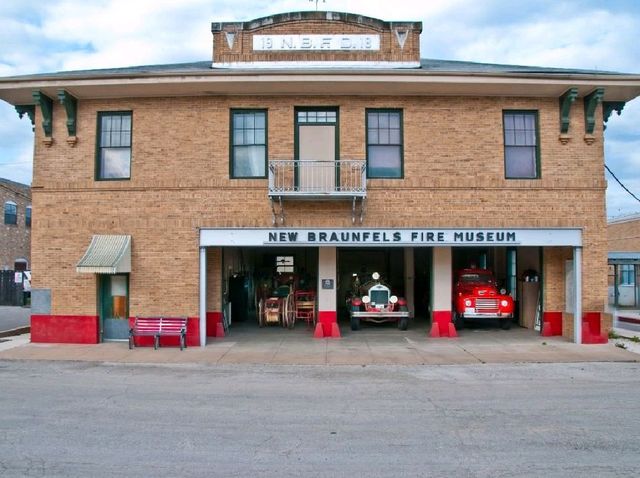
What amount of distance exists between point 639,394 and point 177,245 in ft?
34.9

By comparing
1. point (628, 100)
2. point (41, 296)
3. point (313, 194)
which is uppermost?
point (628, 100)

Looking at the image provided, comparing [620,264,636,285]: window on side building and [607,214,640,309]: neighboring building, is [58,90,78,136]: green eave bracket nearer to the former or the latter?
[607,214,640,309]: neighboring building

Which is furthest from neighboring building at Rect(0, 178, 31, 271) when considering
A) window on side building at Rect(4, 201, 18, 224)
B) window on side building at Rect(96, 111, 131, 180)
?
window on side building at Rect(96, 111, 131, 180)

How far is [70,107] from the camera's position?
14.8m

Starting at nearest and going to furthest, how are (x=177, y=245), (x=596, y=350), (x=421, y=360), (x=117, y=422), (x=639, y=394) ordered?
(x=117, y=422) < (x=639, y=394) < (x=421, y=360) < (x=596, y=350) < (x=177, y=245)

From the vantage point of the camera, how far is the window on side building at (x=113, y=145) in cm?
1510

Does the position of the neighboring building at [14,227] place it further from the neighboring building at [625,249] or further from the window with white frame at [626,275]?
the window with white frame at [626,275]

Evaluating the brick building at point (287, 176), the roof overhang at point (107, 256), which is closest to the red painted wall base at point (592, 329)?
the brick building at point (287, 176)

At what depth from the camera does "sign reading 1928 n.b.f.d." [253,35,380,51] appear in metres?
15.6

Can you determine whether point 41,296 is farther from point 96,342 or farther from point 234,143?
point 234,143

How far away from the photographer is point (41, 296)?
1489 cm

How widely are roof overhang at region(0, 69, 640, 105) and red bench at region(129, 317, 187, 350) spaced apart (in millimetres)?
5852

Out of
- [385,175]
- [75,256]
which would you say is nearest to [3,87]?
[75,256]

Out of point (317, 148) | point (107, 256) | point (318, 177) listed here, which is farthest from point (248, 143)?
point (107, 256)
